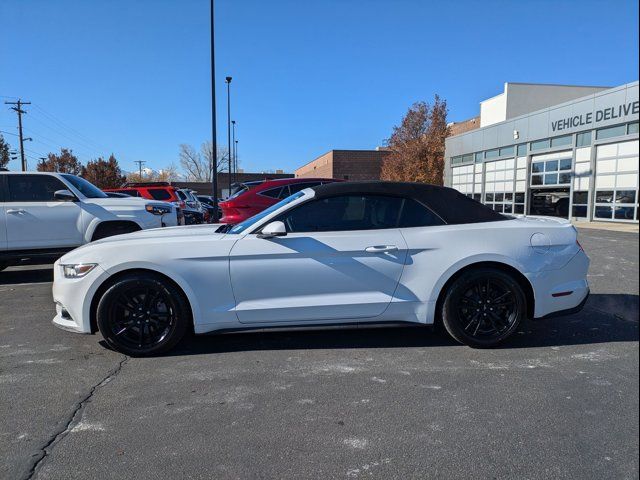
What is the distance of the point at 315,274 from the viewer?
422cm

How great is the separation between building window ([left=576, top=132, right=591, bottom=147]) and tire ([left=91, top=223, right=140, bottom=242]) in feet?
66.1

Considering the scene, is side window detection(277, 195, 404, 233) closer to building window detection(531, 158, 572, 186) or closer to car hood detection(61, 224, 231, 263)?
car hood detection(61, 224, 231, 263)

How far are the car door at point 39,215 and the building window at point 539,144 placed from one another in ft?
74.5

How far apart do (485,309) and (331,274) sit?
151cm

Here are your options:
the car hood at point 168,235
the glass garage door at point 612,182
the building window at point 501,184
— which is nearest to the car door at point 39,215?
the car hood at point 168,235

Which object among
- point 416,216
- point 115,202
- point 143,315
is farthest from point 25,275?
point 416,216

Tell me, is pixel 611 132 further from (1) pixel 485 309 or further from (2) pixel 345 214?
(2) pixel 345 214

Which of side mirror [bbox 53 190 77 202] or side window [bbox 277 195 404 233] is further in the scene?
side mirror [bbox 53 190 77 202]

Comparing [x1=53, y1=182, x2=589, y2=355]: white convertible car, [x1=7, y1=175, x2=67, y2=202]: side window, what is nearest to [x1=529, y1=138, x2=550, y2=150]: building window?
[x1=53, y1=182, x2=589, y2=355]: white convertible car

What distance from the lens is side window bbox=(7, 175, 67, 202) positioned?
7934 mm

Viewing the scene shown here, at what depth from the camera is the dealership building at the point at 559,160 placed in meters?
18.6

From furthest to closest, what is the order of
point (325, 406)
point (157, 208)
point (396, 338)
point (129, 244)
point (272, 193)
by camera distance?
point (272, 193), point (157, 208), point (396, 338), point (129, 244), point (325, 406)

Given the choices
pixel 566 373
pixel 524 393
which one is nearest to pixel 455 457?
pixel 524 393

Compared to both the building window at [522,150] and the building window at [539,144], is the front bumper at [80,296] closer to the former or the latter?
the building window at [539,144]
